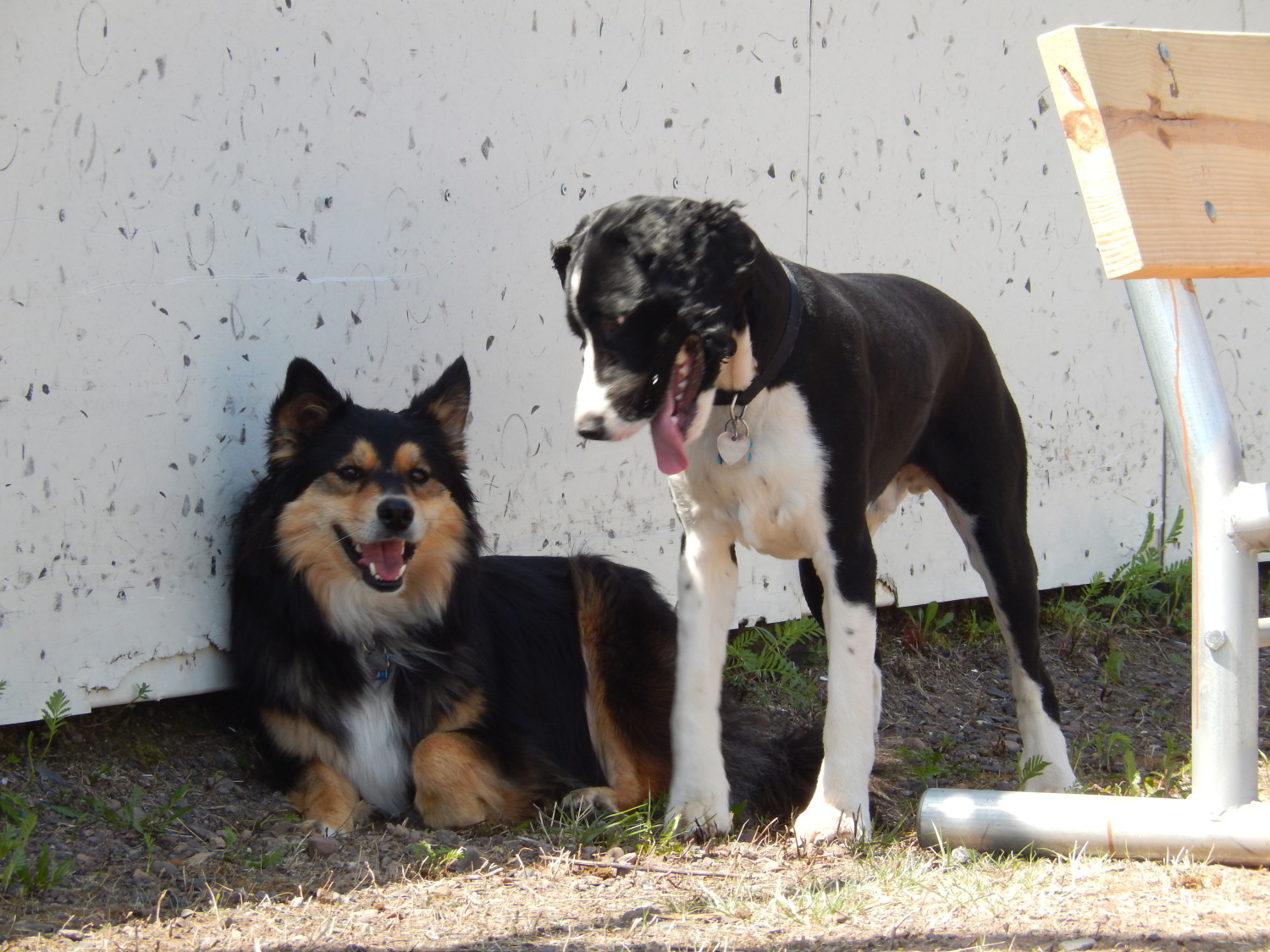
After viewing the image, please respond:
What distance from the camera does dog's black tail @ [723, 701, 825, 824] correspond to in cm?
351

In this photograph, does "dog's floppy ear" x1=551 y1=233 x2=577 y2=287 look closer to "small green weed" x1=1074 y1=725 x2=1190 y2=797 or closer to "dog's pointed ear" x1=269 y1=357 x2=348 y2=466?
"dog's pointed ear" x1=269 y1=357 x2=348 y2=466

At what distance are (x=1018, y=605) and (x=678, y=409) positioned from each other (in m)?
1.46

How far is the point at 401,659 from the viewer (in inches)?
140

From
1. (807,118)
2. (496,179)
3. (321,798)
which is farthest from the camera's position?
(807,118)

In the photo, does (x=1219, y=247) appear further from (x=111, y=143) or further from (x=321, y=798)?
(x=111, y=143)

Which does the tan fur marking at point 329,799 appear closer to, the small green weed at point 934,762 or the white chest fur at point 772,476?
the white chest fur at point 772,476

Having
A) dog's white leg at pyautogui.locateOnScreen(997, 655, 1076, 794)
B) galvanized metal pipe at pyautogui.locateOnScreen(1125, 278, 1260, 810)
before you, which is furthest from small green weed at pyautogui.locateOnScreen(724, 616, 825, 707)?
galvanized metal pipe at pyautogui.locateOnScreen(1125, 278, 1260, 810)

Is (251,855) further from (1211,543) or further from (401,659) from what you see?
(1211,543)

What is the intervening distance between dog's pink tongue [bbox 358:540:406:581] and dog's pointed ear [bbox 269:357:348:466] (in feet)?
1.11

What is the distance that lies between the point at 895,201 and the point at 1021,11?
1038mm

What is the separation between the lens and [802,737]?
3.71 metres

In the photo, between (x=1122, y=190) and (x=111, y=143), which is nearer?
(x=1122, y=190)

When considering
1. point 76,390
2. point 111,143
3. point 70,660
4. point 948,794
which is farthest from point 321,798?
point 111,143

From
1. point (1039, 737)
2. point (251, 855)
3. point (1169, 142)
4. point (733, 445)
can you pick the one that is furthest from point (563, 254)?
point (1039, 737)
